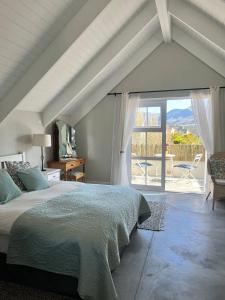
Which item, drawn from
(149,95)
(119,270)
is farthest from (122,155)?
(119,270)

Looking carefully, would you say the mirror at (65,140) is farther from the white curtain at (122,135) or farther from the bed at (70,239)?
the bed at (70,239)

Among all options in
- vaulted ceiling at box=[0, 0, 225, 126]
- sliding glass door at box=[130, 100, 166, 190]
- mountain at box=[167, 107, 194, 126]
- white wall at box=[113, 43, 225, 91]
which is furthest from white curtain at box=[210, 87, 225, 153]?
sliding glass door at box=[130, 100, 166, 190]

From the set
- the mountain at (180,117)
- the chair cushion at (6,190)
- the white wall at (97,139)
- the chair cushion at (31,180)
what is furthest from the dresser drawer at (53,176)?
the mountain at (180,117)

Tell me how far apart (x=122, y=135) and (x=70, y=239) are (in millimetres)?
3535

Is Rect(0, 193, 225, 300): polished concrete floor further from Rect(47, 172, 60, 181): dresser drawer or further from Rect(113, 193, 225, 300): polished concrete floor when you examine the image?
Rect(47, 172, 60, 181): dresser drawer

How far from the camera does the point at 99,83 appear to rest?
4965 millimetres

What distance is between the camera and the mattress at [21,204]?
78.1 inches

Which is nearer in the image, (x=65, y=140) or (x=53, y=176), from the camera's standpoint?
(x=53, y=176)

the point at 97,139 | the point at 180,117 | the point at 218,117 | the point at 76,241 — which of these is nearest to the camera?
the point at 76,241

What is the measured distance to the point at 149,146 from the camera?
5.12 metres

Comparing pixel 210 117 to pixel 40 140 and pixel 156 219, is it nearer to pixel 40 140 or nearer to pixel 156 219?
pixel 156 219

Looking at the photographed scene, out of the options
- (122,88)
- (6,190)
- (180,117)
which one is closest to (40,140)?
(6,190)

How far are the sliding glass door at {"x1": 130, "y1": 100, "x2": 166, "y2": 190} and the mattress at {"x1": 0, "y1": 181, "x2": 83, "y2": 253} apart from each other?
2.38 metres

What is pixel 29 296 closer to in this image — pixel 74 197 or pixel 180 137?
pixel 74 197
